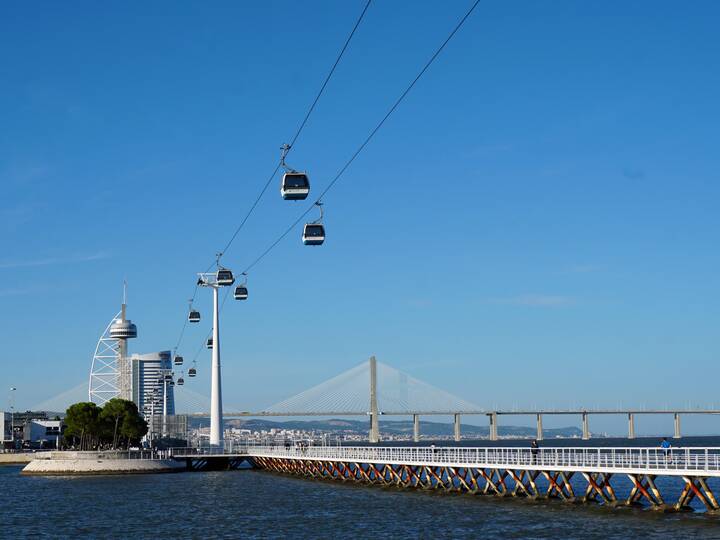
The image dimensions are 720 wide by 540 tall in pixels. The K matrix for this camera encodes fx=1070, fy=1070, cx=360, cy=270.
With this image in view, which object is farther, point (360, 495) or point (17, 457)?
point (17, 457)

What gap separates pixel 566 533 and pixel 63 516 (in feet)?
95.9

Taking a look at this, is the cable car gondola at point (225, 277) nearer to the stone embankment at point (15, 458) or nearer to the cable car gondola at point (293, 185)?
the cable car gondola at point (293, 185)

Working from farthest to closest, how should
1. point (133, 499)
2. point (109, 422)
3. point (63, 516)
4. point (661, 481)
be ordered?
point (109, 422)
point (661, 481)
point (133, 499)
point (63, 516)

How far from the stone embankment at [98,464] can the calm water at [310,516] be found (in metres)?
22.1

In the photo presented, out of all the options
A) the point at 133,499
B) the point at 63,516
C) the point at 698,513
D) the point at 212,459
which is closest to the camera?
the point at 698,513

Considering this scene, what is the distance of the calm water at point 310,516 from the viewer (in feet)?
149

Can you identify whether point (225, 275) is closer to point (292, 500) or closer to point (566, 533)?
point (292, 500)

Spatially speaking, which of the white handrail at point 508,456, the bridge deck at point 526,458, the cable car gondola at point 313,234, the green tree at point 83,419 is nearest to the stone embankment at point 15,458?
the green tree at point 83,419

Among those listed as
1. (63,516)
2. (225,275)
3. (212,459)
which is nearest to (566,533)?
(63,516)

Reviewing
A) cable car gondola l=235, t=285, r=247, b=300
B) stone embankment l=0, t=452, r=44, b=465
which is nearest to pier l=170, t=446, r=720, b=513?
cable car gondola l=235, t=285, r=247, b=300

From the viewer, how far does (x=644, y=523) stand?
45.0 meters

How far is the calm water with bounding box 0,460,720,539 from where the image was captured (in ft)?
149

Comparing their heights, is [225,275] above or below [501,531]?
above

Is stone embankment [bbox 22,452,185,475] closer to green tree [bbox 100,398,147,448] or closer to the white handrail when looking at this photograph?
the white handrail
